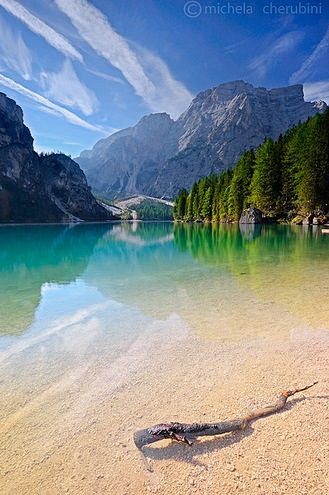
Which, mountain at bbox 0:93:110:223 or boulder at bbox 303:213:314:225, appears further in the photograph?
mountain at bbox 0:93:110:223

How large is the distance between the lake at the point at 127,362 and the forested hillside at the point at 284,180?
45.9 m

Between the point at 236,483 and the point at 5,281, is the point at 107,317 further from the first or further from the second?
the point at 5,281

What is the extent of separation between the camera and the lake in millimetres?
4191

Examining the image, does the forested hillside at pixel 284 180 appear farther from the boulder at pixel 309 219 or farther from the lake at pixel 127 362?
the lake at pixel 127 362

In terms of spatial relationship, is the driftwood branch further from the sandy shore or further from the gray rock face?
the gray rock face

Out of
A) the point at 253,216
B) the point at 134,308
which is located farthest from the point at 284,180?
the point at 134,308

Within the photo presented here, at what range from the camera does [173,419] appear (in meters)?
4.91

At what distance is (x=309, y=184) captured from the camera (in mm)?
53406

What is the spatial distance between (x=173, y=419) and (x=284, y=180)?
219 feet

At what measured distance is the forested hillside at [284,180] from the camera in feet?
177

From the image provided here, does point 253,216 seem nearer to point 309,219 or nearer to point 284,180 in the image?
point 284,180

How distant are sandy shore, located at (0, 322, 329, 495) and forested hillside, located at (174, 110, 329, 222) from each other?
178 ft

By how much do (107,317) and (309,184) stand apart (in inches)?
2087

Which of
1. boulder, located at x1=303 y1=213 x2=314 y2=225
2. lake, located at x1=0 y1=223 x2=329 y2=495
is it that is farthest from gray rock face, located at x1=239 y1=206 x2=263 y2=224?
lake, located at x1=0 y1=223 x2=329 y2=495
